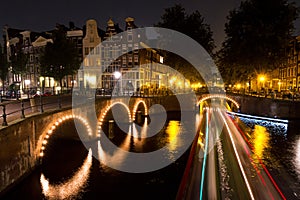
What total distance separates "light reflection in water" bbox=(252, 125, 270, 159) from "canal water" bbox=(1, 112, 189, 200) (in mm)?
5255

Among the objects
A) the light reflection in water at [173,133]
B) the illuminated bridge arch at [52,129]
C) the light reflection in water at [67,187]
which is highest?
the illuminated bridge arch at [52,129]

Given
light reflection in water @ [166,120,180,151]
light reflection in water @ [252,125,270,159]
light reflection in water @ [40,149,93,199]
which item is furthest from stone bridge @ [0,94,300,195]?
light reflection in water @ [252,125,270,159]

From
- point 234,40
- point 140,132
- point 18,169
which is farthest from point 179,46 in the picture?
point 18,169

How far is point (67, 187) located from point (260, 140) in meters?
17.0

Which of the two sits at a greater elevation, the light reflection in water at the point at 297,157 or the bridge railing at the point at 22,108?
the bridge railing at the point at 22,108

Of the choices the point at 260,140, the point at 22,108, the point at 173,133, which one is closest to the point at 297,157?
the point at 260,140

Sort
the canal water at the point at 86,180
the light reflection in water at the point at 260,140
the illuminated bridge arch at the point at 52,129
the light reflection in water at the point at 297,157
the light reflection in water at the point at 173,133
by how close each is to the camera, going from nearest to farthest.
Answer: the canal water at the point at 86,180, the illuminated bridge arch at the point at 52,129, the light reflection in water at the point at 297,157, the light reflection in water at the point at 260,140, the light reflection in water at the point at 173,133

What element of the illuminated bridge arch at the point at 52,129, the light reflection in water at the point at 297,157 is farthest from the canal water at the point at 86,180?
the light reflection in water at the point at 297,157

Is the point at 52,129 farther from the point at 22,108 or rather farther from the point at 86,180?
the point at 86,180

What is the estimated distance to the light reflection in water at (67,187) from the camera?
41.1 ft

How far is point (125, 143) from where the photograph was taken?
22812mm

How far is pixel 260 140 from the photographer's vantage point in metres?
22.9

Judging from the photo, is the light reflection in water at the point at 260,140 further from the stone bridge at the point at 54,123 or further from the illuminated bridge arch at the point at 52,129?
the illuminated bridge arch at the point at 52,129

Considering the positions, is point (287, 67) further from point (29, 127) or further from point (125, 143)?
point (29, 127)
